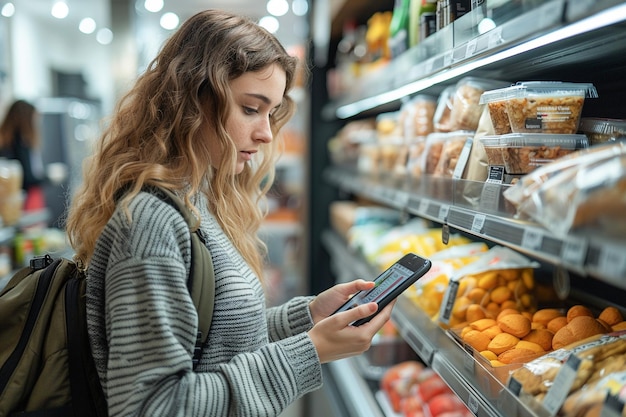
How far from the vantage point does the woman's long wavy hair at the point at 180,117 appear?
129cm

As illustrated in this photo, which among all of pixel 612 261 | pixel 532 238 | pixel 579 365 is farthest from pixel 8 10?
pixel 612 261

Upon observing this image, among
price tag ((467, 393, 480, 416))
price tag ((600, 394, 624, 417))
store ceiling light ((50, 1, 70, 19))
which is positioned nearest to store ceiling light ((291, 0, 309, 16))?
store ceiling light ((50, 1, 70, 19))

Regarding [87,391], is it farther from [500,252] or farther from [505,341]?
[500,252]

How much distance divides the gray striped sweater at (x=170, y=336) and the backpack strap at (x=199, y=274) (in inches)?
0.8

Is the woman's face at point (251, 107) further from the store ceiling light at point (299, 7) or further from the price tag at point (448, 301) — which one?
the store ceiling light at point (299, 7)

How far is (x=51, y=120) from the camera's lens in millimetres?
4969

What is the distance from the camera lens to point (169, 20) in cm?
511

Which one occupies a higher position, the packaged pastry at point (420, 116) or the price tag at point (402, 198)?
the packaged pastry at point (420, 116)

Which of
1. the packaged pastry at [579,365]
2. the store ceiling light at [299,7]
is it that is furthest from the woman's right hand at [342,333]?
the store ceiling light at [299,7]

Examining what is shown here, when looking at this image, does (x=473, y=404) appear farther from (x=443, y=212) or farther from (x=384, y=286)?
(x=443, y=212)

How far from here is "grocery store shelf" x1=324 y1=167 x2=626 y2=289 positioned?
79cm

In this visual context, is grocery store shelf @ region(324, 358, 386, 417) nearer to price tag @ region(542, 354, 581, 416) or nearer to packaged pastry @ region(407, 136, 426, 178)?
packaged pastry @ region(407, 136, 426, 178)

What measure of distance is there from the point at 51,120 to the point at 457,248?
4.03m

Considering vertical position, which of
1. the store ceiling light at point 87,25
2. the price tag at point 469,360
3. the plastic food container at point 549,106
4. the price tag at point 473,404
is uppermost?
the store ceiling light at point 87,25
